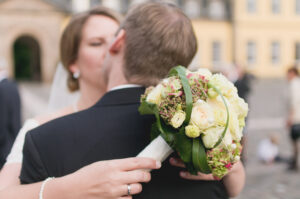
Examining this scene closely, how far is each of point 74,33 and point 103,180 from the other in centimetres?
149

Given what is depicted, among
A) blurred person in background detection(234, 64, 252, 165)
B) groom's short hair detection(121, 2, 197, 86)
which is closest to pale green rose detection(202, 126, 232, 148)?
groom's short hair detection(121, 2, 197, 86)

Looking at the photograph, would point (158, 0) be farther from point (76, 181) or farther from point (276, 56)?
point (276, 56)

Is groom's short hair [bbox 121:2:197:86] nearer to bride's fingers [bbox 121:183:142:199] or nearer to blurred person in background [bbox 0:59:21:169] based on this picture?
bride's fingers [bbox 121:183:142:199]

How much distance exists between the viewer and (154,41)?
59.5 inches

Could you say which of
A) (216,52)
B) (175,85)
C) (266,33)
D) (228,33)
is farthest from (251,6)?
(175,85)

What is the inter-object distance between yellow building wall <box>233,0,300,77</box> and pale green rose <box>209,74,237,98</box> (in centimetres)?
3668

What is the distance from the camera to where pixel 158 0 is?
64.5 inches

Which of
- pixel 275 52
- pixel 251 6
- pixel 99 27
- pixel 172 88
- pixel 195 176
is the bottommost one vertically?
pixel 275 52

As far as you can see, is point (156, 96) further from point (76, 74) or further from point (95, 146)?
point (76, 74)

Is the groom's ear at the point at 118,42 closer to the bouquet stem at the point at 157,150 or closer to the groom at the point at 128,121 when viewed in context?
the groom at the point at 128,121

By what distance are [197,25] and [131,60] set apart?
36295mm

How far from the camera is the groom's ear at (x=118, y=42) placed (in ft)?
5.21

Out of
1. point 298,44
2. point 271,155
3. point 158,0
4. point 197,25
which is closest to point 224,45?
point 197,25

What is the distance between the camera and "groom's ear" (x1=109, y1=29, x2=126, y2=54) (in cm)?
159
